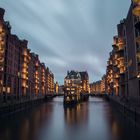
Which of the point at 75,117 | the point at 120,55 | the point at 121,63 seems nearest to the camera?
the point at 75,117

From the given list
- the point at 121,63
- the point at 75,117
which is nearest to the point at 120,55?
the point at 121,63

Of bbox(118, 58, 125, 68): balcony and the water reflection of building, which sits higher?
bbox(118, 58, 125, 68): balcony

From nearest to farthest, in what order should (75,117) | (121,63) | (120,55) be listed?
1. (75,117)
2. (121,63)
3. (120,55)

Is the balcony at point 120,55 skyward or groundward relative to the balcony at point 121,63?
skyward

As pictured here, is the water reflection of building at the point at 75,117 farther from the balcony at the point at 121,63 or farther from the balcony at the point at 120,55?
the balcony at the point at 120,55

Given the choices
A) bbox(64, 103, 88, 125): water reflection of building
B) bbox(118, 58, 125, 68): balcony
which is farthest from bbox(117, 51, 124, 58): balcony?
bbox(64, 103, 88, 125): water reflection of building

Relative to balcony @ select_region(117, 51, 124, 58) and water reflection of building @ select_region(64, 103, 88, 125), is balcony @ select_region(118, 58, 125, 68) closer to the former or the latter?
balcony @ select_region(117, 51, 124, 58)

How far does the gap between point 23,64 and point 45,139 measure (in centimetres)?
7893

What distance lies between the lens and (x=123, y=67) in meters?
92.2

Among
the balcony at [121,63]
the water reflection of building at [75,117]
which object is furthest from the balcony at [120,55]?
the water reflection of building at [75,117]

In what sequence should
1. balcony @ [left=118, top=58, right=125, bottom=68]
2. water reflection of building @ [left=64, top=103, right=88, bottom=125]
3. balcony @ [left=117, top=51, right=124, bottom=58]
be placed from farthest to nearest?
balcony @ [left=117, top=51, right=124, bottom=58] → balcony @ [left=118, top=58, right=125, bottom=68] → water reflection of building @ [left=64, top=103, right=88, bottom=125]

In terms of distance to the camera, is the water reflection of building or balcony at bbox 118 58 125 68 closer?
the water reflection of building

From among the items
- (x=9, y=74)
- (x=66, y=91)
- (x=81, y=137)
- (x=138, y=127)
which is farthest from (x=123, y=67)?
(x=81, y=137)

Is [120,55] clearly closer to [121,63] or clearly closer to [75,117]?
[121,63]
